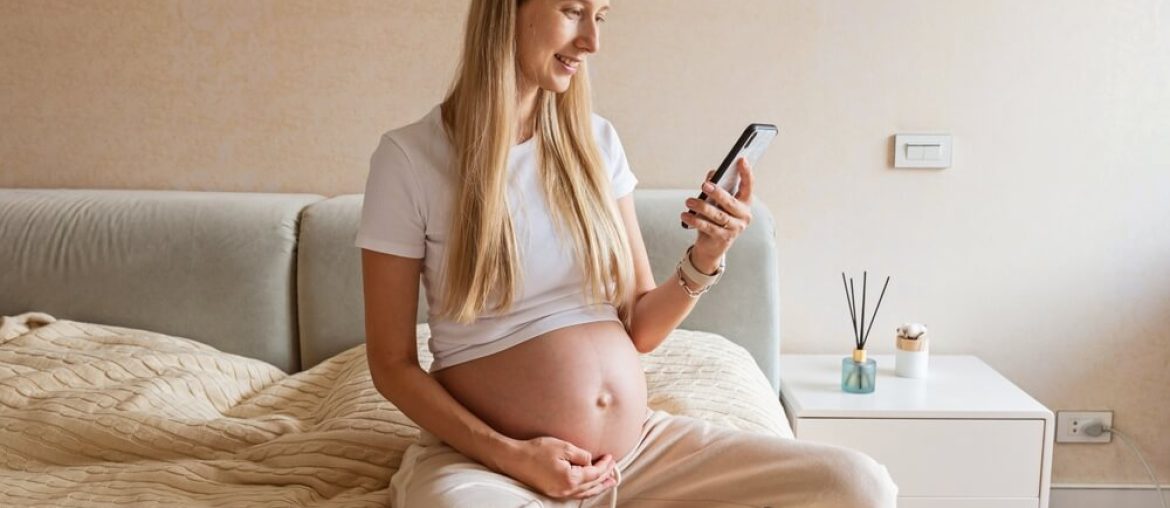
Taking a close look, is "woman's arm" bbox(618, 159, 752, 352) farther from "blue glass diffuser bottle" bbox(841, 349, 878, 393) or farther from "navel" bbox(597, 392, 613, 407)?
"blue glass diffuser bottle" bbox(841, 349, 878, 393)

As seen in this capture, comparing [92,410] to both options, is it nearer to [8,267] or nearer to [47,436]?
[47,436]

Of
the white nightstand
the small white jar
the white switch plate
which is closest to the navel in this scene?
the white nightstand

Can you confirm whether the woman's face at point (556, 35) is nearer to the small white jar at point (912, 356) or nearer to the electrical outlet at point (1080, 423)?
the small white jar at point (912, 356)

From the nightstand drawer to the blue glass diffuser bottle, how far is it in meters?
0.11

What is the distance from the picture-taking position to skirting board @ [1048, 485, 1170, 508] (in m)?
2.49

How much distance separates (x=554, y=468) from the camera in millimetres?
1301

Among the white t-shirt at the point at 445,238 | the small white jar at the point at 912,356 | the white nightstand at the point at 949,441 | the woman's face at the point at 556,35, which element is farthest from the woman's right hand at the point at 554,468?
the small white jar at the point at 912,356

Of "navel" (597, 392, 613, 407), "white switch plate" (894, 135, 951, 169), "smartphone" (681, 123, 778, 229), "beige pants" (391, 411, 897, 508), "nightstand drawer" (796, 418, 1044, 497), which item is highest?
"smartphone" (681, 123, 778, 229)

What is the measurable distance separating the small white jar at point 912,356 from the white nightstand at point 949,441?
0.44ft

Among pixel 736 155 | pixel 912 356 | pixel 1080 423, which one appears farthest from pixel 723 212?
pixel 1080 423

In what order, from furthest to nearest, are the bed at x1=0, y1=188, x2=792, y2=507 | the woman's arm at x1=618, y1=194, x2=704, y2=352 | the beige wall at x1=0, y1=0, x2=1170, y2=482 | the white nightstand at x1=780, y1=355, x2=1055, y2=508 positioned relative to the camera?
the beige wall at x1=0, y1=0, x2=1170, y2=482, the white nightstand at x1=780, y1=355, x2=1055, y2=508, the bed at x1=0, y1=188, x2=792, y2=507, the woman's arm at x1=618, y1=194, x2=704, y2=352

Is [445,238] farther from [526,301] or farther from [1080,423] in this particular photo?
[1080,423]

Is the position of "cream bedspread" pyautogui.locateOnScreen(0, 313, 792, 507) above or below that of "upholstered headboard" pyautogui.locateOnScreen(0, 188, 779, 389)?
below

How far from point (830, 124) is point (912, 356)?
0.53 meters
